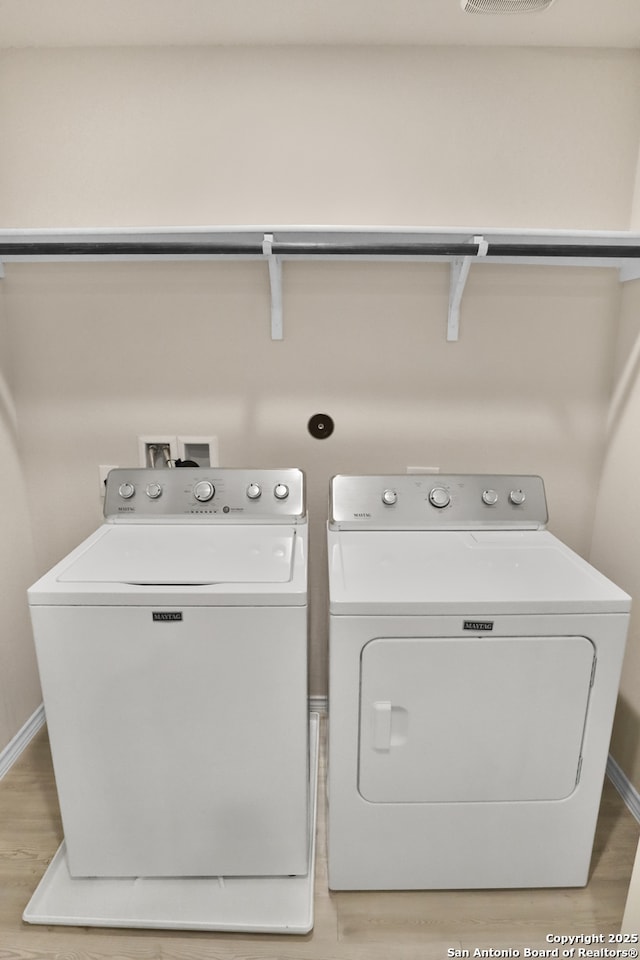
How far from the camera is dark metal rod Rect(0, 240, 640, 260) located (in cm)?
149

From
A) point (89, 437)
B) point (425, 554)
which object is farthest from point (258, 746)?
point (89, 437)

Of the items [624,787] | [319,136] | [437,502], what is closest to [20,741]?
[437,502]

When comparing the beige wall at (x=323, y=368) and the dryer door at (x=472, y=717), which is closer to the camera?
the dryer door at (x=472, y=717)

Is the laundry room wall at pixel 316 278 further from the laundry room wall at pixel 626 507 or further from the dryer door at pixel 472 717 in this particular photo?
the dryer door at pixel 472 717

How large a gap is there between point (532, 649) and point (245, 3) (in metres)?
1.94

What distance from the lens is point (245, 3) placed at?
1.46 metres

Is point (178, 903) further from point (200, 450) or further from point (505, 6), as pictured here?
point (505, 6)

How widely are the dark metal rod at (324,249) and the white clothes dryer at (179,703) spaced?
87 cm

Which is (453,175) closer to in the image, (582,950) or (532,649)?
(532,649)

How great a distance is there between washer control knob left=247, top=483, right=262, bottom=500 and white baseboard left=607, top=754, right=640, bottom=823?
1.62 meters

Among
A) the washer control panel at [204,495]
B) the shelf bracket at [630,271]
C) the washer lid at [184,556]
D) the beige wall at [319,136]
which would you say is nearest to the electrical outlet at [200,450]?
the washer control panel at [204,495]

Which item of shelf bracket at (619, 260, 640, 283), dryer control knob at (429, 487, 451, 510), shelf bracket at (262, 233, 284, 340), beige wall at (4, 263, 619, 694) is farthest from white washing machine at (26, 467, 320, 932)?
shelf bracket at (619, 260, 640, 283)

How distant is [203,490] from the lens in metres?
1.72

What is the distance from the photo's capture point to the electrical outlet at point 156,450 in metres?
1.96
